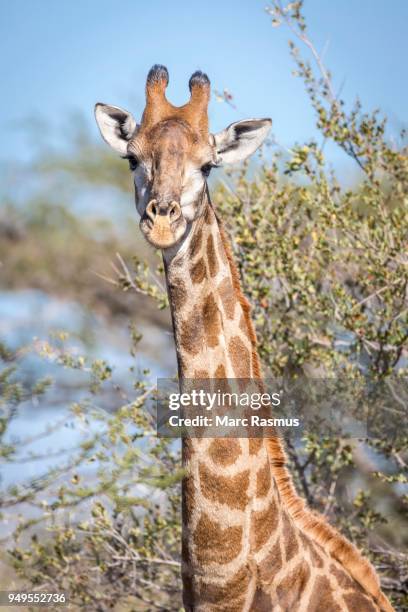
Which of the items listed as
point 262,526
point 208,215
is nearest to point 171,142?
point 208,215

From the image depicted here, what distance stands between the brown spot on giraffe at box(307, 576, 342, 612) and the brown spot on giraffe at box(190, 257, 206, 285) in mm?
1527

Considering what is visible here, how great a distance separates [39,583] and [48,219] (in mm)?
12856

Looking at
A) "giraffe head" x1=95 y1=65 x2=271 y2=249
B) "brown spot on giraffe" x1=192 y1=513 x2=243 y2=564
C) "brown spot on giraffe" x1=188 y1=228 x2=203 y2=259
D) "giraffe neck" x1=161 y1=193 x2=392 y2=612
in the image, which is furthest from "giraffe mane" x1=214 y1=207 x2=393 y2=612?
"giraffe head" x1=95 y1=65 x2=271 y2=249

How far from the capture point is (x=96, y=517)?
6445 mm

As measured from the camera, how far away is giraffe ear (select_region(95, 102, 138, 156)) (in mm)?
5430

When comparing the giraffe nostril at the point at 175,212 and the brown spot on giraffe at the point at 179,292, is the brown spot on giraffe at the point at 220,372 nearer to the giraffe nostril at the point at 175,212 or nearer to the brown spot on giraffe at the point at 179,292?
the brown spot on giraffe at the point at 179,292

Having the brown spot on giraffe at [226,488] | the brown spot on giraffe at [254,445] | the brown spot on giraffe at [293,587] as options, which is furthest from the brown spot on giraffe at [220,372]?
the brown spot on giraffe at [293,587]

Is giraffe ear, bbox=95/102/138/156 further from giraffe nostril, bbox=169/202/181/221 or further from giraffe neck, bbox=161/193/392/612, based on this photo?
giraffe nostril, bbox=169/202/181/221

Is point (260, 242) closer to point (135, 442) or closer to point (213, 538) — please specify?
point (135, 442)

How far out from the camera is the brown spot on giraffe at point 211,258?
4.88 metres

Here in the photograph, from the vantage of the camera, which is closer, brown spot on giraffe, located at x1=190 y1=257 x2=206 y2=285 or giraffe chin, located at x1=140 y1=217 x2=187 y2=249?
giraffe chin, located at x1=140 y1=217 x2=187 y2=249

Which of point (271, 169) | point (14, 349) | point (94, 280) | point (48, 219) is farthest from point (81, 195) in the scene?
point (14, 349)

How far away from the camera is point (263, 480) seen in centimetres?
463

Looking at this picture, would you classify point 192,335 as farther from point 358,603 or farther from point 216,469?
point 358,603
